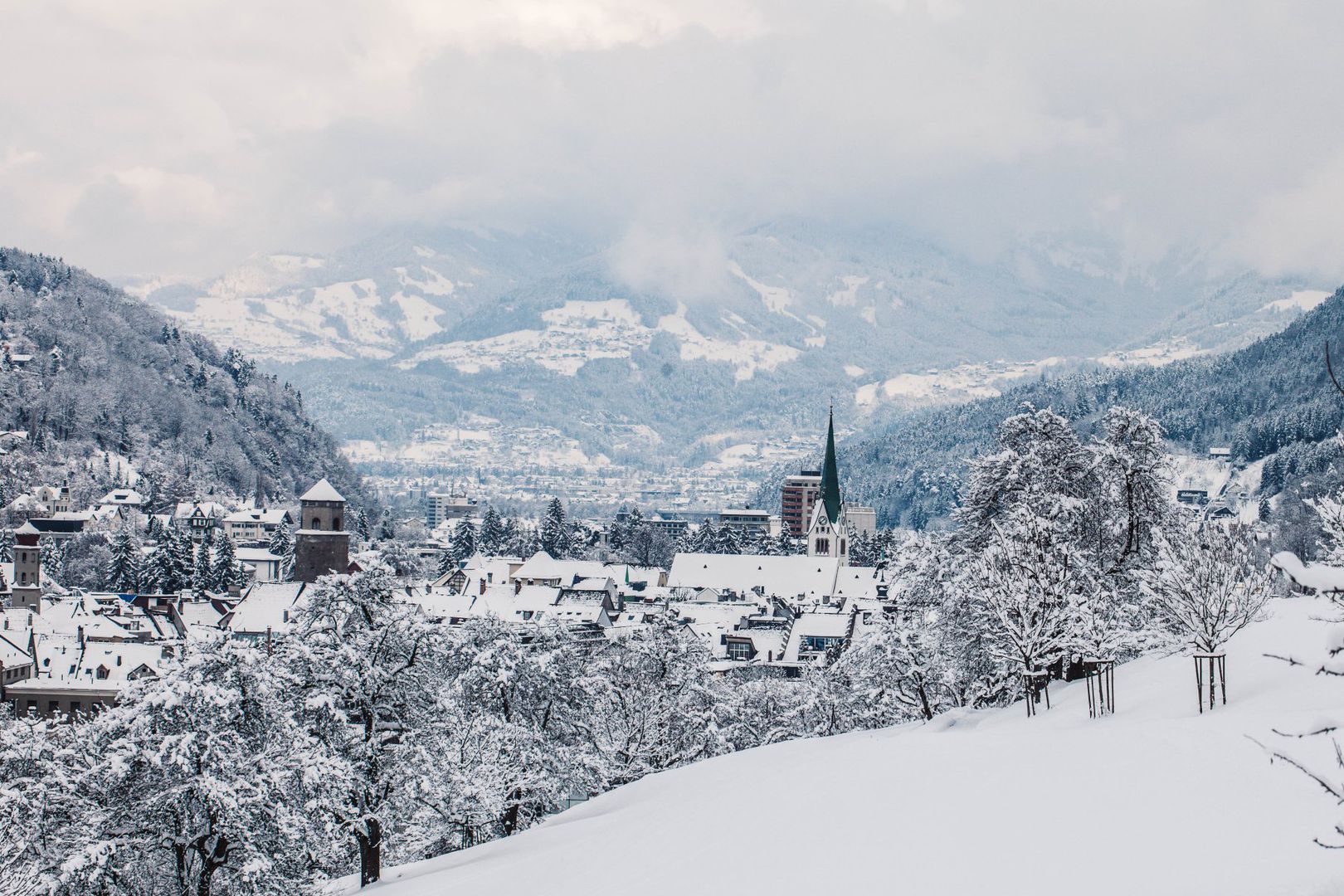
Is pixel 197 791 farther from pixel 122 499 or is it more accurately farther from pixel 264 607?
pixel 122 499

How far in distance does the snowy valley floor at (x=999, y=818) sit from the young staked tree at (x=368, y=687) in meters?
1.86

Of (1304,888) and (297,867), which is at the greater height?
(1304,888)

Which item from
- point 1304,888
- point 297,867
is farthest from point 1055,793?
point 297,867

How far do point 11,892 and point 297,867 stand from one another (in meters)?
5.31

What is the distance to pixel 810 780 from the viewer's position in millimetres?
27109

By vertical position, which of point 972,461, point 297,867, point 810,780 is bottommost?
point 297,867

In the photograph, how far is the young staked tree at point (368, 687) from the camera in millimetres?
31750

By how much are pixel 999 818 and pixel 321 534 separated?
95636mm

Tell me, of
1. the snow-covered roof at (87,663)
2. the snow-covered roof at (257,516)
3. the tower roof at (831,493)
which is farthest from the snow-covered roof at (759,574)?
the snow-covered roof at (87,663)

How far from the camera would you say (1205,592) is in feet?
92.5

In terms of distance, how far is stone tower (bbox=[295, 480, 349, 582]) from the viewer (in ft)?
359

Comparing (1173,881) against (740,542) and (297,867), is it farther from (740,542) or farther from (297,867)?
(740,542)

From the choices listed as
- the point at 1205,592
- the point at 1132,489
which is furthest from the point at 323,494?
the point at 1205,592

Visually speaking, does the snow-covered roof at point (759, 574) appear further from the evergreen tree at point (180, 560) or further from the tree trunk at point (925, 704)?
the tree trunk at point (925, 704)
